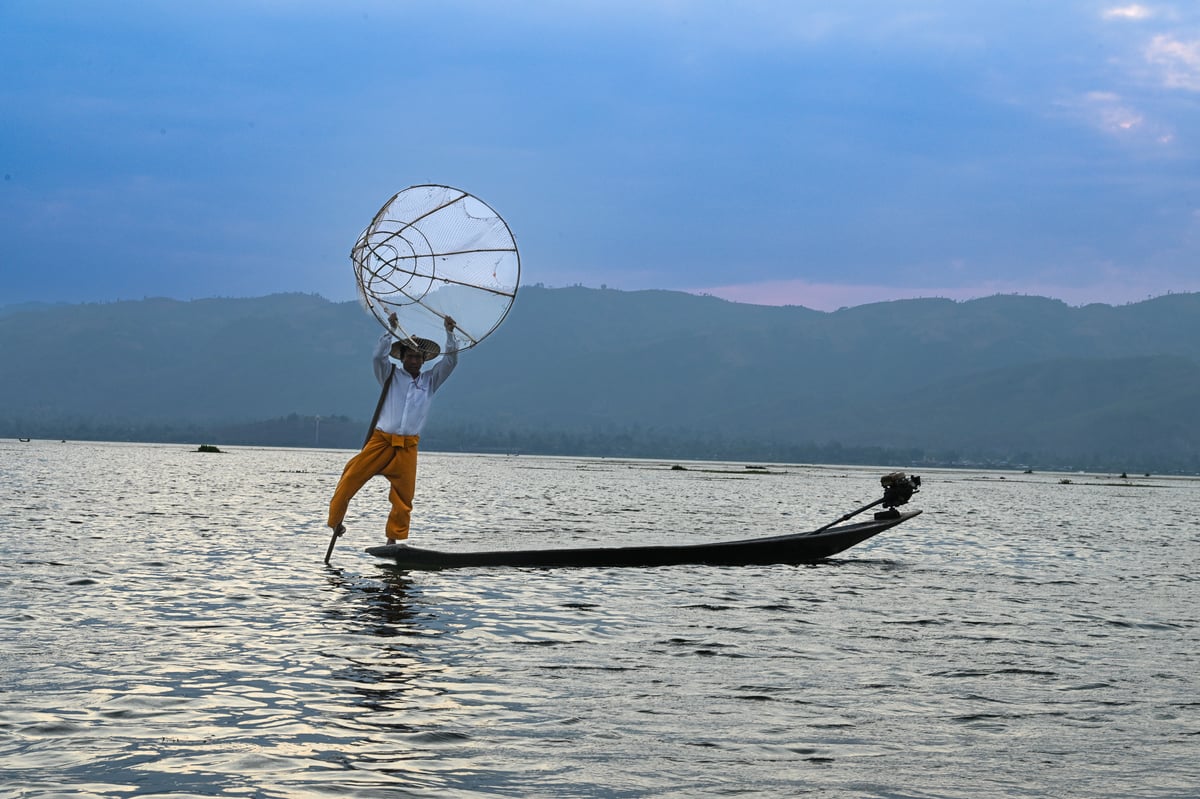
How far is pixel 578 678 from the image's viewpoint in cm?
1009

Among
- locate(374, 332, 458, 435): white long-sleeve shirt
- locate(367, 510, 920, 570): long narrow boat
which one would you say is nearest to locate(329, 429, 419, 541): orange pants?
locate(374, 332, 458, 435): white long-sleeve shirt

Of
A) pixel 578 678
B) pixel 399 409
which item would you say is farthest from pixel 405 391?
pixel 578 678

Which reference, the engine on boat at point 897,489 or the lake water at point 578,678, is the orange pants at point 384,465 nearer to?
the lake water at point 578,678

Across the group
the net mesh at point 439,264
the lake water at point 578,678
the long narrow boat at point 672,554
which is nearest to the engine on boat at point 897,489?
the long narrow boat at point 672,554

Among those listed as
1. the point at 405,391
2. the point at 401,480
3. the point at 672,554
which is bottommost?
the point at 672,554

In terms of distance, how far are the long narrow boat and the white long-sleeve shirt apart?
179 cm

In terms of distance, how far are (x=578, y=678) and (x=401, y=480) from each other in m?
8.04

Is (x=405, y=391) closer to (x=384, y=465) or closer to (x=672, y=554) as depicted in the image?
(x=384, y=465)

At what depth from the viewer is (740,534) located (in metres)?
29.9

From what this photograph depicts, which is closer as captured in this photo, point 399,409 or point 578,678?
point 578,678

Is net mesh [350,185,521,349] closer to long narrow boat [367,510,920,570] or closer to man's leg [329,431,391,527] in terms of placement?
man's leg [329,431,391,527]

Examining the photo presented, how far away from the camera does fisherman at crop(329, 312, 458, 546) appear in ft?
57.1

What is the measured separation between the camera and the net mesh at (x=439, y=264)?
17.1m

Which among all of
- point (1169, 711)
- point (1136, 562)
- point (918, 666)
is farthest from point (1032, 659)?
point (1136, 562)
